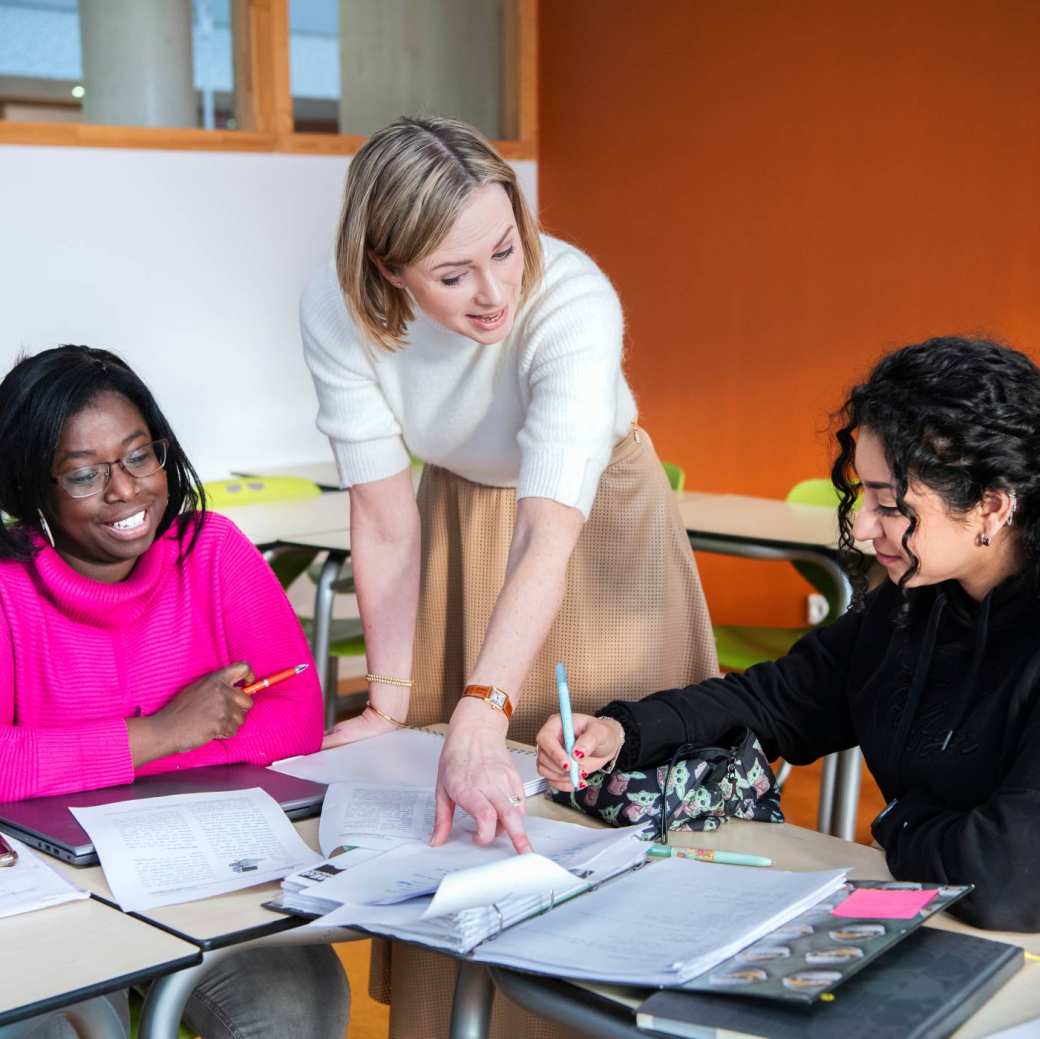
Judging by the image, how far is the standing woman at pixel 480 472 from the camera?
159 cm

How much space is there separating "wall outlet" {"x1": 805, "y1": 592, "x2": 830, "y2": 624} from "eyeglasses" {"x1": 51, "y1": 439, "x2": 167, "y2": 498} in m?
3.47

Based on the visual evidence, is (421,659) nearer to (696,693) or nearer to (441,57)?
(696,693)

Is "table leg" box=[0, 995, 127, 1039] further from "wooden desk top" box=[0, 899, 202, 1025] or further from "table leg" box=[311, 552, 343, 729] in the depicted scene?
"table leg" box=[311, 552, 343, 729]

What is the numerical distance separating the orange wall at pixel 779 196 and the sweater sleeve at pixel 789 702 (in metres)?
2.93

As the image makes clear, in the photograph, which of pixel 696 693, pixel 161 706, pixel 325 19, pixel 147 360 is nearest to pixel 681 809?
pixel 696 693

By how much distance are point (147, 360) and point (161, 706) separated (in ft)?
9.51

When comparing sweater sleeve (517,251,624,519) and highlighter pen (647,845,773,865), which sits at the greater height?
sweater sleeve (517,251,624,519)

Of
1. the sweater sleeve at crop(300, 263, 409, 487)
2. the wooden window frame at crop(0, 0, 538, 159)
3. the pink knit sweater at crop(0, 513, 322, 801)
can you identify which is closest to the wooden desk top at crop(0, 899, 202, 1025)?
the pink knit sweater at crop(0, 513, 322, 801)

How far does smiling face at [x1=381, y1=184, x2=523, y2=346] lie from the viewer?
5.24ft

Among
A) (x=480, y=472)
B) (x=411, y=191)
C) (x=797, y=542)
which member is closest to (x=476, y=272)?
(x=411, y=191)

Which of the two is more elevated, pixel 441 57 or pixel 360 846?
pixel 441 57

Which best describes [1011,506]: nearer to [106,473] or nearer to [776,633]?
[106,473]

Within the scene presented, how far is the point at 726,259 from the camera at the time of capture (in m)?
5.09

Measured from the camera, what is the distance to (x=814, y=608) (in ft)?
16.4
